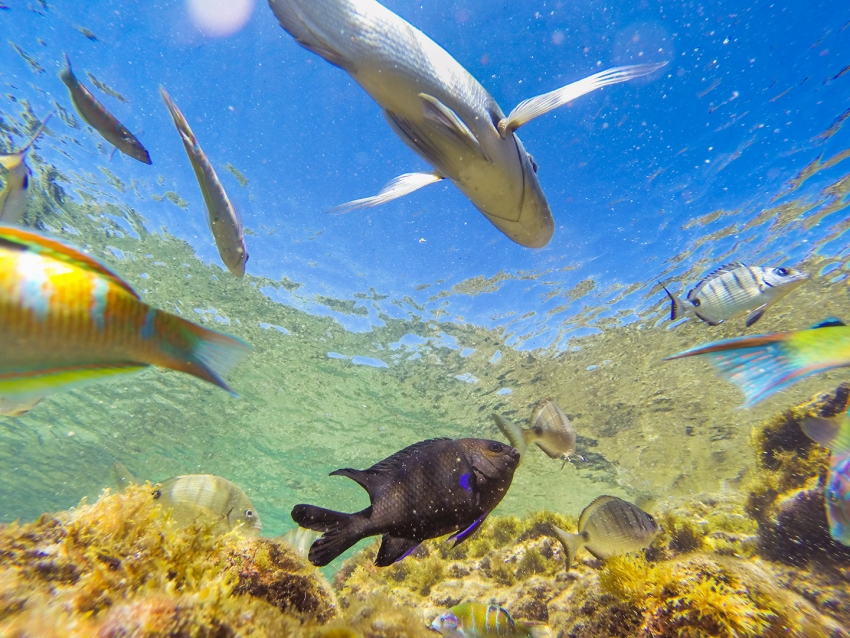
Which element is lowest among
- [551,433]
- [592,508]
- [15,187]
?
[592,508]

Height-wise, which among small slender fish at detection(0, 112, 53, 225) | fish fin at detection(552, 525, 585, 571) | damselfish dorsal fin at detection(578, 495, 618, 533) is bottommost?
fish fin at detection(552, 525, 585, 571)

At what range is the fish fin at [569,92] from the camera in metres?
1.65

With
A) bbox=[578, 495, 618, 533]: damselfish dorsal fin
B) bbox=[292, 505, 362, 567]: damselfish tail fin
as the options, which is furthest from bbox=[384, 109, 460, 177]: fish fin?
bbox=[578, 495, 618, 533]: damselfish dorsal fin

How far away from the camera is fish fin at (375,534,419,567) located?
6.10ft

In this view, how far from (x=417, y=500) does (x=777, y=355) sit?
165cm

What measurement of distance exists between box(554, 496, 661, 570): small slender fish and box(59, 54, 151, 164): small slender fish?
6.05 metres

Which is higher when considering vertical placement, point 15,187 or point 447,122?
point 15,187

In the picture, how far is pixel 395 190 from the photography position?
2172 millimetres

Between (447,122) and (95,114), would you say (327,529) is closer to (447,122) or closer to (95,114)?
(447,122)

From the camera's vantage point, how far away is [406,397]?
54.1 ft

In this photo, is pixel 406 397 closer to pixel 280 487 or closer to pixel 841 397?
pixel 841 397

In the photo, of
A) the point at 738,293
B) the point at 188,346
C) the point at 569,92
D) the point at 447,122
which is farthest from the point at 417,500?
the point at 738,293

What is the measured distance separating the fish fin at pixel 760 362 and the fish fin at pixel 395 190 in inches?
64.4

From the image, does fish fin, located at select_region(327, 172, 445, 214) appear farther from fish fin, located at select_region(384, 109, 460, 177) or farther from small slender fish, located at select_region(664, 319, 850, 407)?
small slender fish, located at select_region(664, 319, 850, 407)
